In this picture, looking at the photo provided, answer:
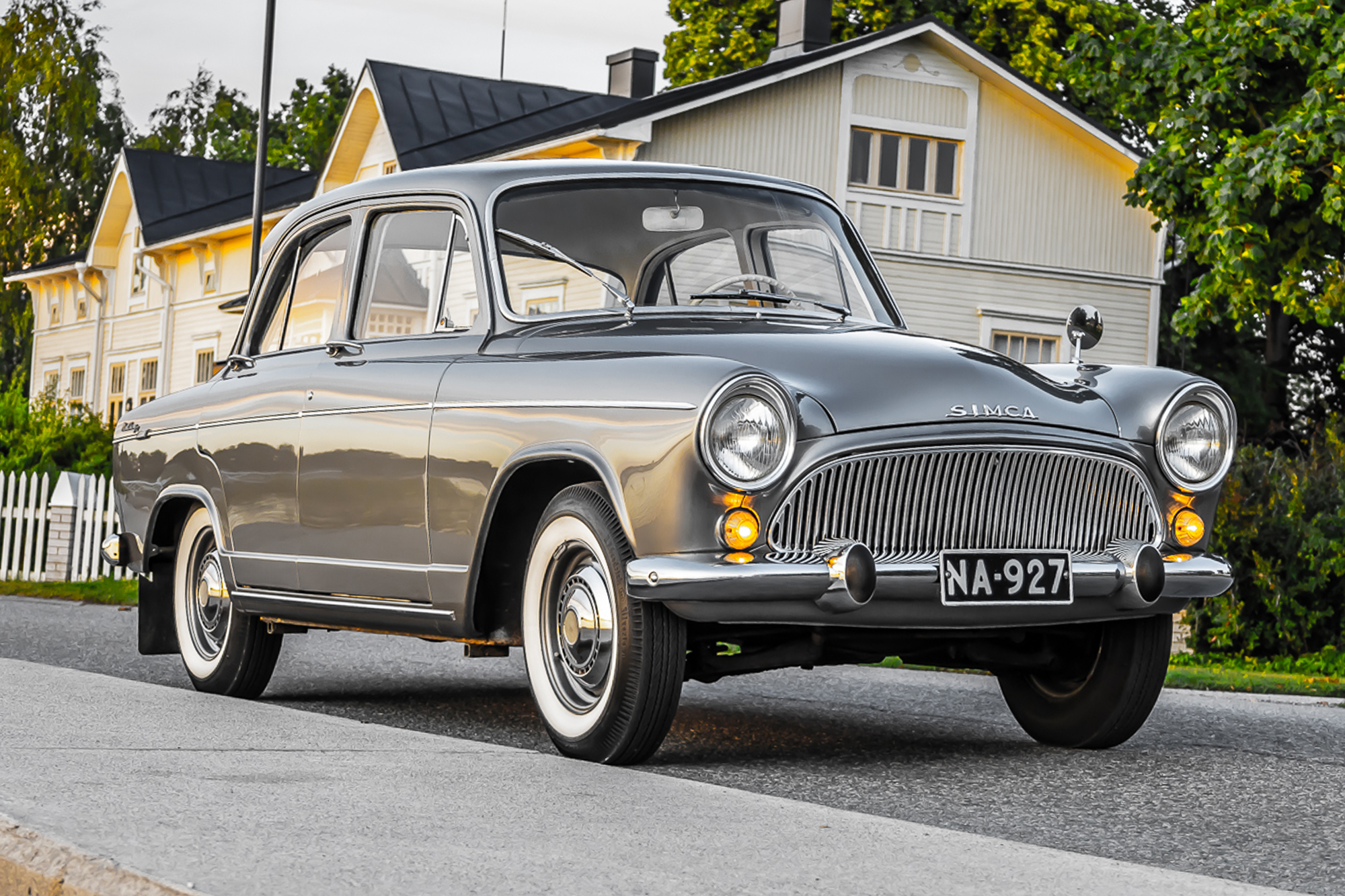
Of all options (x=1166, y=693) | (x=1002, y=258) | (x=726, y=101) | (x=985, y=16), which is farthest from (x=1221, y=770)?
(x=985, y=16)

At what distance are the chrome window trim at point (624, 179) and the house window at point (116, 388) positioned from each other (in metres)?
39.7

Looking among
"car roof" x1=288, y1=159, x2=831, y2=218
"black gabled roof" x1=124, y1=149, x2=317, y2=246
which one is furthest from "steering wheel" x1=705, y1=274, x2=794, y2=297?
"black gabled roof" x1=124, y1=149, x2=317, y2=246

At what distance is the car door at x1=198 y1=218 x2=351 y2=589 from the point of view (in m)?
6.89

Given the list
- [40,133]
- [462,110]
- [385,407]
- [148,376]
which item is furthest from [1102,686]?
[40,133]

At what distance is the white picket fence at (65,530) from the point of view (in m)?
19.8

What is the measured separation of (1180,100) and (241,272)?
21.9 meters

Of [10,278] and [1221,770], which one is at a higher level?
[10,278]

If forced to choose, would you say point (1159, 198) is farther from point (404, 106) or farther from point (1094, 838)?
point (1094, 838)

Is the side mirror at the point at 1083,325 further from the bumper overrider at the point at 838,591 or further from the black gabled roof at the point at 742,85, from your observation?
the black gabled roof at the point at 742,85

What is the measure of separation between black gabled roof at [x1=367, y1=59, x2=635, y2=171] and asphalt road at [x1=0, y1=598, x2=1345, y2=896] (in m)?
20.3

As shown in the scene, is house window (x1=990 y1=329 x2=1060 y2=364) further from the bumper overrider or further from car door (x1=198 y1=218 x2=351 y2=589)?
the bumper overrider

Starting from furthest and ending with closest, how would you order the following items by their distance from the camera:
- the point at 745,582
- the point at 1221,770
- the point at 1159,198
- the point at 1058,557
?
1. the point at 1159,198
2. the point at 1221,770
3. the point at 1058,557
4. the point at 745,582

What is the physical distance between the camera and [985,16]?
126 ft

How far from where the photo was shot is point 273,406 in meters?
7.04
